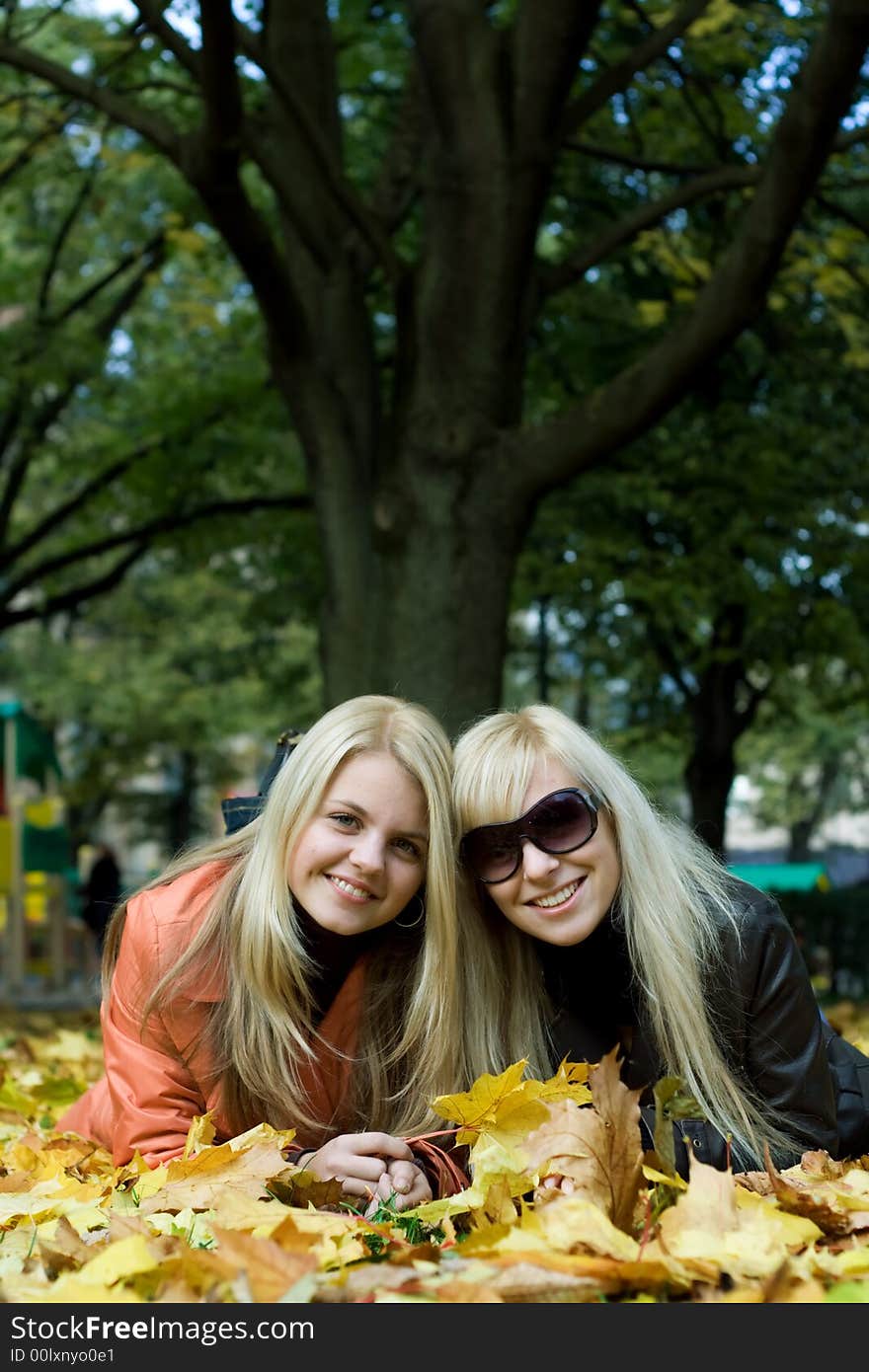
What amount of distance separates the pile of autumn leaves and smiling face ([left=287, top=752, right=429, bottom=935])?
0.52 metres

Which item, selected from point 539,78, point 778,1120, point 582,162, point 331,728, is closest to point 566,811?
point 331,728

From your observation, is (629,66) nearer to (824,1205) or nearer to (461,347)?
(461,347)

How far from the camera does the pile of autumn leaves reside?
6.88ft

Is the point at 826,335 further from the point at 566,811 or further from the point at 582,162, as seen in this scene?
the point at 566,811

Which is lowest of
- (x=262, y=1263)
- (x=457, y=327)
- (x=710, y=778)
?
(x=262, y=1263)

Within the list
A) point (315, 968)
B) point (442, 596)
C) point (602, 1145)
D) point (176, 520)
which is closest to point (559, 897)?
point (315, 968)

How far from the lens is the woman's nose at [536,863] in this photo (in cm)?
319

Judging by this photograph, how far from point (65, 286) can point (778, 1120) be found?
13730mm

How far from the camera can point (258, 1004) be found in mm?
3373

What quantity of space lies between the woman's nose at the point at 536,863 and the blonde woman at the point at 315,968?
17 cm

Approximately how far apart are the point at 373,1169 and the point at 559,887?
27.3 inches

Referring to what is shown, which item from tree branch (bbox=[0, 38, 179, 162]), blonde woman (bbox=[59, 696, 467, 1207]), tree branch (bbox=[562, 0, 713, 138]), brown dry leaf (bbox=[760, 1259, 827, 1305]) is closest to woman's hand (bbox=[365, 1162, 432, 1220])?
blonde woman (bbox=[59, 696, 467, 1207])

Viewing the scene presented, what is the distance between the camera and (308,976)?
3498 mm

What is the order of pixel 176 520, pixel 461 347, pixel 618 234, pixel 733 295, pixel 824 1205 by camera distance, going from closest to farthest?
pixel 824 1205, pixel 733 295, pixel 461 347, pixel 618 234, pixel 176 520
